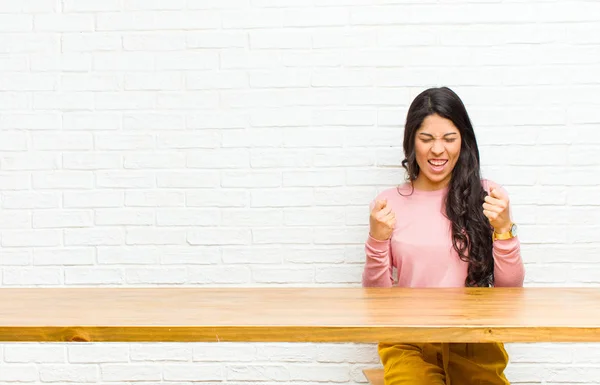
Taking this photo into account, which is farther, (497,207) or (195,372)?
(195,372)

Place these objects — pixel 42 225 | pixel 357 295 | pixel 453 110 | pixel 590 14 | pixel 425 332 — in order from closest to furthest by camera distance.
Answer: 1. pixel 425 332
2. pixel 357 295
3. pixel 453 110
4. pixel 590 14
5. pixel 42 225

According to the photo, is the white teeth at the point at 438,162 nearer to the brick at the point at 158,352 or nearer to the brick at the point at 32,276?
the brick at the point at 158,352

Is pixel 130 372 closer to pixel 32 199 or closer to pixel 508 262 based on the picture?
pixel 32 199

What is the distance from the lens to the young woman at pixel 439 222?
2205 mm

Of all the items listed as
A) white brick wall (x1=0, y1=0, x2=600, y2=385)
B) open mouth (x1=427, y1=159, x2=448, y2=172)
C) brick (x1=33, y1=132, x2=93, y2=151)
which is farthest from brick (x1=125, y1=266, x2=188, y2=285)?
open mouth (x1=427, y1=159, x2=448, y2=172)

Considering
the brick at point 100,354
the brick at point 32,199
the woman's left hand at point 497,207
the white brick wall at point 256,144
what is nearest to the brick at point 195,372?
the white brick wall at point 256,144

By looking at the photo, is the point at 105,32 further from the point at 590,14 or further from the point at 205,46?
the point at 590,14

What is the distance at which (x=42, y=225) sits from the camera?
2.84m

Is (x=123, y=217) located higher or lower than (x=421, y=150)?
lower

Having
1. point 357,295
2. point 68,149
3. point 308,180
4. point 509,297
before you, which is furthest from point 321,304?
point 68,149

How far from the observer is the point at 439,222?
7.72 ft

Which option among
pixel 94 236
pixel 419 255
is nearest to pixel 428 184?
pixel 419 255

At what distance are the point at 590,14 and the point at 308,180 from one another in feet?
3.77

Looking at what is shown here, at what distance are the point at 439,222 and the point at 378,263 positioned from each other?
24cm
